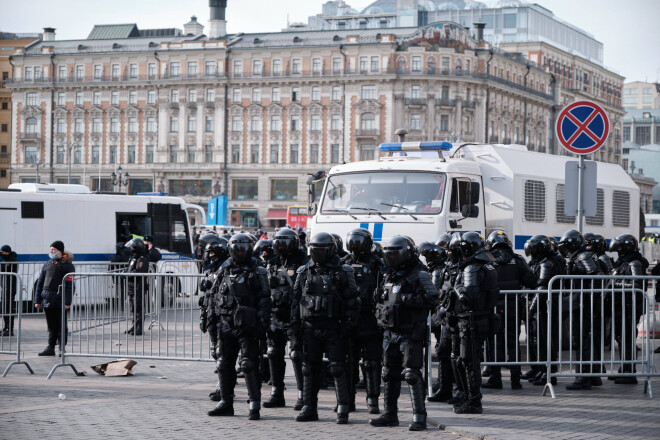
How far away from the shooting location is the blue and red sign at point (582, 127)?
11.3 metres

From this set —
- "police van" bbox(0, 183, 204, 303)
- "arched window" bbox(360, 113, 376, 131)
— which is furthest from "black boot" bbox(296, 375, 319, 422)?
"arched window" bbox(360, 113, 376, 131)

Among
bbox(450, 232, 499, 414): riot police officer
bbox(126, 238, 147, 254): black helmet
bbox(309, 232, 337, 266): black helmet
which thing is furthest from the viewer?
bbox(126, 238, 147, 254): black helmet

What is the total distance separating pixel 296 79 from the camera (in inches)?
3228

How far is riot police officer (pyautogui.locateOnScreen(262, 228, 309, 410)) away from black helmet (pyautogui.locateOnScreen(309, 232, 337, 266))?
2.14 feet

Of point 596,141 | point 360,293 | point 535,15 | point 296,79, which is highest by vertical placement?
point 535,15

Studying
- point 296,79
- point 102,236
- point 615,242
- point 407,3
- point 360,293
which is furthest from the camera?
point 407,3

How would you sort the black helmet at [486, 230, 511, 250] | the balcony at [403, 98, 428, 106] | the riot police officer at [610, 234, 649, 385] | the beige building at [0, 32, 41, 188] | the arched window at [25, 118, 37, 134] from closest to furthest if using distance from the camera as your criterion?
the riot police officer at [610, 234, 649, 385] → the black helmet at [486, 230, 511, 250] → the balcony at [403, 98, 428, 106] → the arched window at [25, 118, 37, 134] → the beige building at [0, 32, 41, 188]

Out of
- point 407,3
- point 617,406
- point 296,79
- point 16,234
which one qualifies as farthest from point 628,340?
point 407,3

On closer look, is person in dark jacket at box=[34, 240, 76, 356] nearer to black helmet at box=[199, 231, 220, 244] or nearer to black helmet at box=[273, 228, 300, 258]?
black helmet at box=[199, 231, 220, 244]

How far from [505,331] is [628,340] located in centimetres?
129

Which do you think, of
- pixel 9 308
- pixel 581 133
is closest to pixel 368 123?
pixel 9 308

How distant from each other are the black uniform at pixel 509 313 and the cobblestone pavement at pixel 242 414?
0.25m

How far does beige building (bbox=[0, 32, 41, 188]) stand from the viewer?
9156 cm

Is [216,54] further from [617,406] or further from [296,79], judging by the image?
[617,406]
